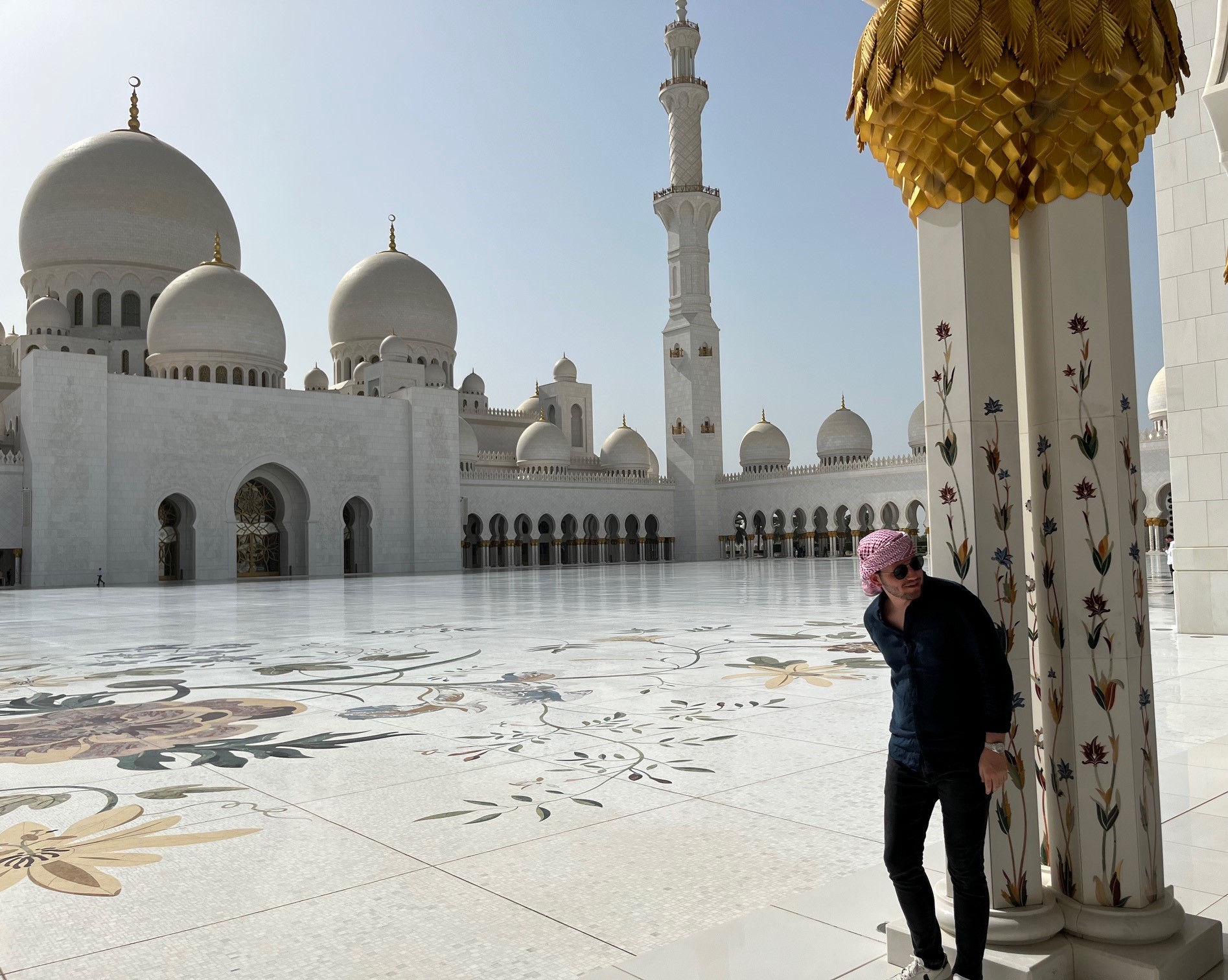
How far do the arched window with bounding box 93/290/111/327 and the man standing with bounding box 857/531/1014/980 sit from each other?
87.4 ft

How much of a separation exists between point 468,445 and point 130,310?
9.30m

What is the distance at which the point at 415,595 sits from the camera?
38.4 feet

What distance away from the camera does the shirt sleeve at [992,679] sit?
1462 millimetres

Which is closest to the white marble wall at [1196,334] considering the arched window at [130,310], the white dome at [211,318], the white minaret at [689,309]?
the white dome at [211,318]

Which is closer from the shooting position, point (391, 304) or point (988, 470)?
point (988, 470)

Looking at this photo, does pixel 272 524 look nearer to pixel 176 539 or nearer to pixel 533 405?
pixel 176 539

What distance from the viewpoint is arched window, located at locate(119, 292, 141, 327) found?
2458 cm

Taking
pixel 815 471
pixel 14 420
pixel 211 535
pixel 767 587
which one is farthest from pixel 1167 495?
pixel 14 420

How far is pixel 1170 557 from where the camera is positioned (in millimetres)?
10148

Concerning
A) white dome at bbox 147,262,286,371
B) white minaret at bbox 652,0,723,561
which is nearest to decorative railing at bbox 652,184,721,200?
white minaret at bbox 652,0,723,561

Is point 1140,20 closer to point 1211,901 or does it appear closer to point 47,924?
point 1211,901

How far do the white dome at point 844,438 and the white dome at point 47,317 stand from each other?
67.1 feet

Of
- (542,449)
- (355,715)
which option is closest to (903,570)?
(355,715)

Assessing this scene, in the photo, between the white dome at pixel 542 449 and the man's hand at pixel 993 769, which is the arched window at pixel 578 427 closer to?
the white dome at pixel 542 449
